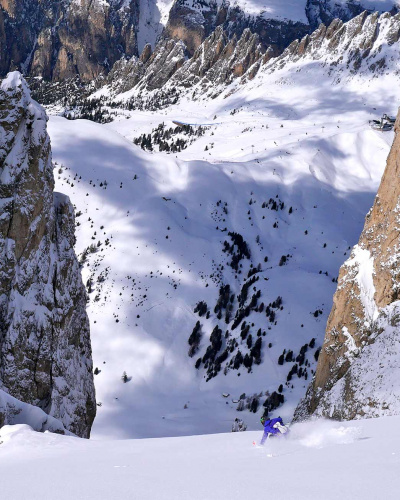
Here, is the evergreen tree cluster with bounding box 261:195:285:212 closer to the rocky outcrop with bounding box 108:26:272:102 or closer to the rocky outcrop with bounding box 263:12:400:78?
the rocky outcrop with bounding box 263:12:400:78

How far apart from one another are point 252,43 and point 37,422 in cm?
14847

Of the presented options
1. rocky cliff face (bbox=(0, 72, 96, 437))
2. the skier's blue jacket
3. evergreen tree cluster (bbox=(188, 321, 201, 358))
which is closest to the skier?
the skier's blue jacket

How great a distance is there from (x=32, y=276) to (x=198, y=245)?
32101 millimetres

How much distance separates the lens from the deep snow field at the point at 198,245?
124ft

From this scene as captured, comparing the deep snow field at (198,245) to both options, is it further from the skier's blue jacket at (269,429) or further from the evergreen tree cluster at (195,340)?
the skier's blue jacket at (269,429)

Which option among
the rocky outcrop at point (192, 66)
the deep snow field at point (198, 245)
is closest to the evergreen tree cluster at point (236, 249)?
the deep snow field at point (198, 245)

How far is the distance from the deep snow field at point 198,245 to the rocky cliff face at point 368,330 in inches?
417

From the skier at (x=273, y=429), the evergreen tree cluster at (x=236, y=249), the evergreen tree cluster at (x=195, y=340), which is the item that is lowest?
the evergreen tree cluster at (x=195, y=340)

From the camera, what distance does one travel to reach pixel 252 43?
149m

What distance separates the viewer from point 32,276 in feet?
69.3

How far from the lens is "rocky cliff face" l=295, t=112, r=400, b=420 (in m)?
19.2

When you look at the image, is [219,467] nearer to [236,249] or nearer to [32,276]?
[32,276]

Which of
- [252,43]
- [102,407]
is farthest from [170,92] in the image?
[102,407]

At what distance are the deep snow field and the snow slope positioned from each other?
76.7 feet
